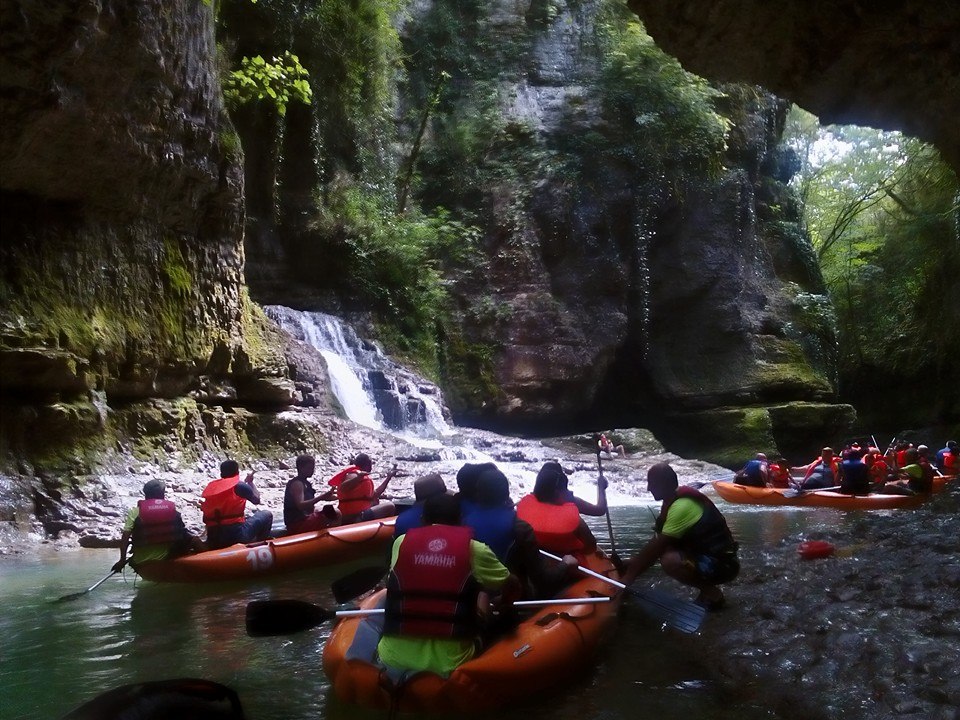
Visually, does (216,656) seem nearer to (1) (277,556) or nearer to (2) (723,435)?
(1) (277,556)

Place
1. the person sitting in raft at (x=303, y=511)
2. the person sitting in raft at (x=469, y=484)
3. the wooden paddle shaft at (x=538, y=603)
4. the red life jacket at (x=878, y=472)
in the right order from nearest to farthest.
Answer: the wooden paddle shaft at (x=538, y=603) < the person sitting in raft at (x=469, y=484) < the person sitting in raft at (x=303, y=511) < the red life jacket at (x=878, y=472)

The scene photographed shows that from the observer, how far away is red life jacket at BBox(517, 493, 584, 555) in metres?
5.02

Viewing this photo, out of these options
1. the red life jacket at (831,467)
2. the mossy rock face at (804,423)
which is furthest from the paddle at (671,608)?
the mossy rock face at (804,423)

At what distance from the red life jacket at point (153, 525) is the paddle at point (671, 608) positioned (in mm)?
3612

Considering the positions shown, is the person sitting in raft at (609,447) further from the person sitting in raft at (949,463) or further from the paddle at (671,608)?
the paddle at (671,608)

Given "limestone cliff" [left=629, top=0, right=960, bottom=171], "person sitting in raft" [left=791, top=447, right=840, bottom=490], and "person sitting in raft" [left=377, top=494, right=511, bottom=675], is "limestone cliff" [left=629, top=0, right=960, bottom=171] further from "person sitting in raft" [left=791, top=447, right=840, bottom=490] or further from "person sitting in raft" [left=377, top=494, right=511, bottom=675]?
"person sitting in raft" [left=791, top=447, right=840, bottom=490]

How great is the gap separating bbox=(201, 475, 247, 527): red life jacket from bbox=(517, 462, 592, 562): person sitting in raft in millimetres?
3060

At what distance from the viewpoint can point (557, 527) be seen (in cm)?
502

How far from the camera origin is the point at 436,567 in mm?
3365

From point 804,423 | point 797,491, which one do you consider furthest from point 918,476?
point 804,423

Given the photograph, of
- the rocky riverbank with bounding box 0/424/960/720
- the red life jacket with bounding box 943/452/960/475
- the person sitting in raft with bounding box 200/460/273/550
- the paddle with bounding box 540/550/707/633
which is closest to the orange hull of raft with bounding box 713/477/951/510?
the red life jacket with bounding box 943/452/960/475

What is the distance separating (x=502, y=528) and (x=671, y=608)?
1.09m

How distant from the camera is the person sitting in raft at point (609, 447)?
15144 mm

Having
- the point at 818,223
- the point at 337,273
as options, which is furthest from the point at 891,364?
the point at 337,273
